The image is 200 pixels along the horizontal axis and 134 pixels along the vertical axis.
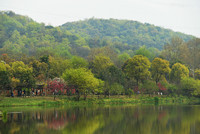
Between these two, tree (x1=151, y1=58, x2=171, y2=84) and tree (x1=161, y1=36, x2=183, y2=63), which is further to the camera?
tree (x1=161, y1=36, x2=183, y2=63)

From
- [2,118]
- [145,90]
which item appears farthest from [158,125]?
[145,90]

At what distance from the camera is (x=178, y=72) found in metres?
87.3

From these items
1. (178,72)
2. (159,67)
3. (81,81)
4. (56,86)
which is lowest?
(56,86)

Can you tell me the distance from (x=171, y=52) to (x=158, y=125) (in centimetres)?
9362

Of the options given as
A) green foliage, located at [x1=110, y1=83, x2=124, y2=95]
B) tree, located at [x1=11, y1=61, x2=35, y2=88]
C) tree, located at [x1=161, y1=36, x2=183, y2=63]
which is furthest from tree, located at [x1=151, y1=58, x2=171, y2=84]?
tree, located at [x1=11, y1=61, x2=35, y2=88]

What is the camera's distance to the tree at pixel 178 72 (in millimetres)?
86938

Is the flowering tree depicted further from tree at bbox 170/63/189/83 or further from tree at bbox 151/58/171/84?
tree at bbox 170/63/189/83

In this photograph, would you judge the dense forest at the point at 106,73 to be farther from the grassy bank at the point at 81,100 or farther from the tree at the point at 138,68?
the grassy bank at the point at 81,100

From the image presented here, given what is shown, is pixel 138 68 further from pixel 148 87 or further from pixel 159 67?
pixel 159 67

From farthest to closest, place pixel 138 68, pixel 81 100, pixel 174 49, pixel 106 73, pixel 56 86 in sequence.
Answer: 1. pixel 174 49
2. pixel 138 68
3. pixel 106 73
4. pixel 81 100
5. pixel 56 86

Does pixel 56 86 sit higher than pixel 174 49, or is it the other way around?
pixel 174 49

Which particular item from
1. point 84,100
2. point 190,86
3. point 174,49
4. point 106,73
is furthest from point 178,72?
point 84,100

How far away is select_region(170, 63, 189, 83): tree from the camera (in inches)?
3423

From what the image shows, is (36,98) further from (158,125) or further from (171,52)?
(171,52)
